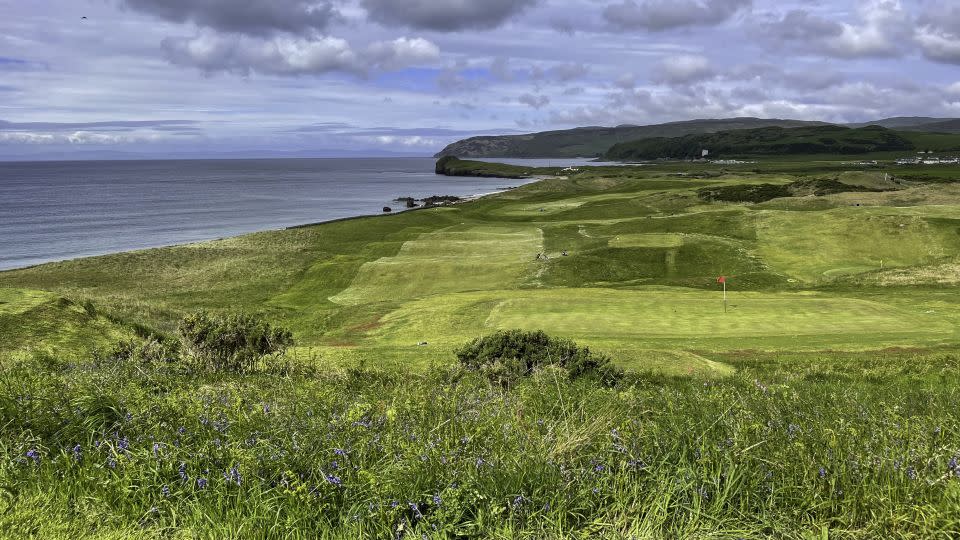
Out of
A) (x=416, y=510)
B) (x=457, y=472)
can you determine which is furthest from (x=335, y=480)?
(x=457, y=472)

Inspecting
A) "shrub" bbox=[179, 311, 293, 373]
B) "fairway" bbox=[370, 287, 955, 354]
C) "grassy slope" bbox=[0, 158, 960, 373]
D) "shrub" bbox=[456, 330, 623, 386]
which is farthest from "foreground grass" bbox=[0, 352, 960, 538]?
"fairway" bbox=[370, 287, 955, 354]

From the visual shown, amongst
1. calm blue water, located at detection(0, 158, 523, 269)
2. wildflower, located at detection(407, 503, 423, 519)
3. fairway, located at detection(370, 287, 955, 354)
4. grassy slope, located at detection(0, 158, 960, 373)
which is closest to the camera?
wildflower, located at detection(407, 503, 423, 519)

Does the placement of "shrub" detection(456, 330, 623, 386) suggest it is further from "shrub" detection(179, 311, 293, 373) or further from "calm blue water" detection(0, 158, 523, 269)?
"calm blue water" detection(0, 158, 523, 269)

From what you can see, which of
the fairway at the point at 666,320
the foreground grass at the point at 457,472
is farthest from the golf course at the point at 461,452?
the fairway at the point at 666,320

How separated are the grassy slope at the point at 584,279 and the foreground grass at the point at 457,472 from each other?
47.6ft

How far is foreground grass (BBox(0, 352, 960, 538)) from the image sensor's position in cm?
526

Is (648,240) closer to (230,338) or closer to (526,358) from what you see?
(526,358)

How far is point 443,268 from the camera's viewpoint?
201ft

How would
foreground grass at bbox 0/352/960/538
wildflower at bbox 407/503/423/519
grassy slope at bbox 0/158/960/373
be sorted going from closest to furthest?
wildflower at bbox 407/503/423/519 → foreground grass at bbox 0/352/960/538 → grassy slope at bbox 0/158/960/373

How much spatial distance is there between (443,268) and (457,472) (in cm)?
5552

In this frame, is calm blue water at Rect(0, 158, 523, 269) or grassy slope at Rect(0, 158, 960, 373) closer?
grassy slope at Rect(0, 158, 960, 373)

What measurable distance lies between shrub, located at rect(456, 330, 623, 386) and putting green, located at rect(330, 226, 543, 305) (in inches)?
1302

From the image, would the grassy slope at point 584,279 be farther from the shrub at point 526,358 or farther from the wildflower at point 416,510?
the wildflower at point 416,510

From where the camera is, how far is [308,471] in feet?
19.8
